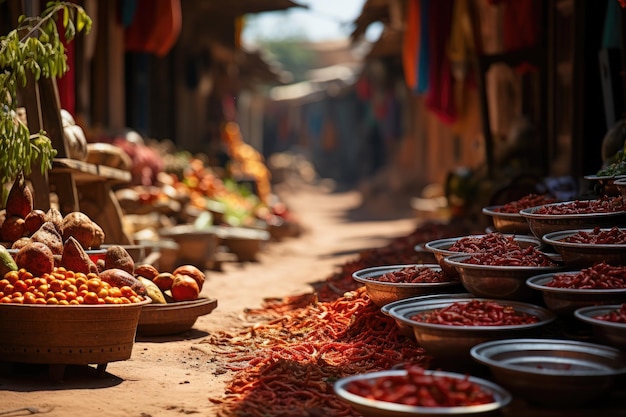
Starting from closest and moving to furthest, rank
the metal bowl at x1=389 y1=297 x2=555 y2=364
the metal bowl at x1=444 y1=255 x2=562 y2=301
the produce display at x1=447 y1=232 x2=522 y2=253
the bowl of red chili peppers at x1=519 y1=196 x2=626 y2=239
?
1. the metal bowl at x1=389 y1=297 x2=555 y2=364
2. the metal bowl at x1=444 y1=255 x2=562 y2=301
3. the bowl of red chili peppers at x1=519 y1=196 x2=626 y2=239
4. the produce display at x1=447 y1=232 x2=522 y2=253

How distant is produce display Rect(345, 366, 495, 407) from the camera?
3.30 meters

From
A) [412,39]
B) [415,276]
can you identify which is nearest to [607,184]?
[415,276]

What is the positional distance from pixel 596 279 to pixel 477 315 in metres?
0.58

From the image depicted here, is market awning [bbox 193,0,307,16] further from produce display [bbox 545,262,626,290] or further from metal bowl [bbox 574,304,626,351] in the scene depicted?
metal bowl [bbox 574,304,626,351]

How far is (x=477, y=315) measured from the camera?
4.18 meters

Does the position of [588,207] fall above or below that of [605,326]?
above

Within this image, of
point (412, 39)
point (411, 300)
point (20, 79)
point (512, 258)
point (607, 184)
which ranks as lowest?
point (411, 300)

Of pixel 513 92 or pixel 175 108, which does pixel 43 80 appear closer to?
pixel 513 92

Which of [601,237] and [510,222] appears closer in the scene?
[601,237]

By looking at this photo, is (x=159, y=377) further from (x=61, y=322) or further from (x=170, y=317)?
(x=170, y=317)

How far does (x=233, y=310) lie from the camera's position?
23.7 ft

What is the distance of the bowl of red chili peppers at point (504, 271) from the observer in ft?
14.6

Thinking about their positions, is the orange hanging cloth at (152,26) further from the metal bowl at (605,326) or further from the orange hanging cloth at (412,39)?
the metal bowl at (605,326)

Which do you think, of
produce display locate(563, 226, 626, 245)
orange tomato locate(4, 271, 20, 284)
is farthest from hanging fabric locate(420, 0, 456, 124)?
orange tomato locate(4, 271, 20, 284)
